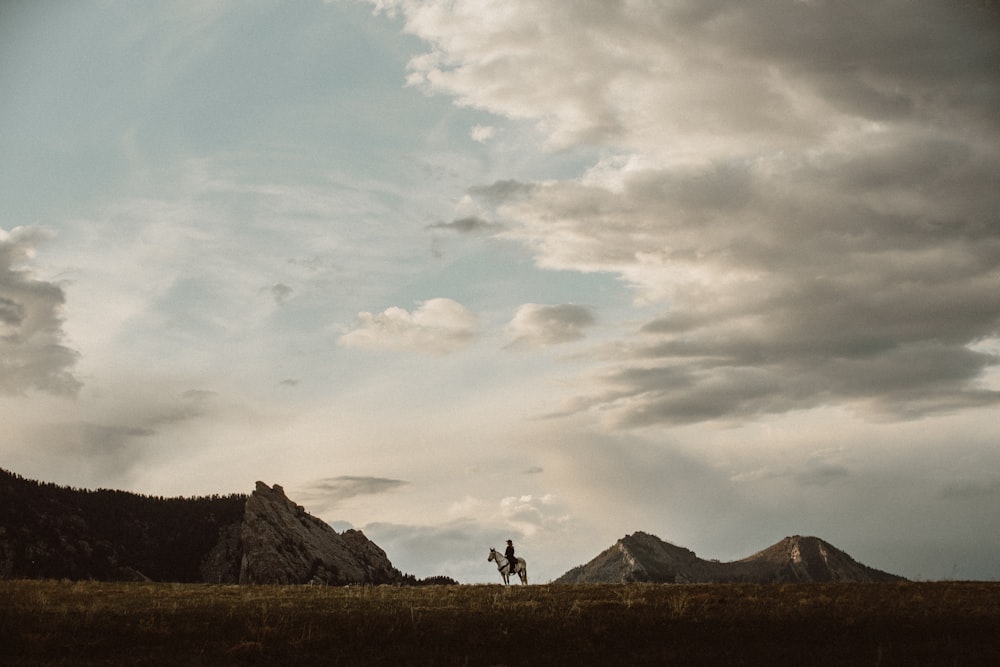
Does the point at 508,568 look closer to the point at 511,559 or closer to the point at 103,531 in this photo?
the point at 511,559

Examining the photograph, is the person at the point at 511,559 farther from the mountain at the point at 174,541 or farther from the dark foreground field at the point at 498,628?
the mountain at the point at 174,541

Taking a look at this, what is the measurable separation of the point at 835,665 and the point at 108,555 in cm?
10051

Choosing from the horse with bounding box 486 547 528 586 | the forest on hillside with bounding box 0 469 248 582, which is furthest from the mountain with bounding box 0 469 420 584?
the horse with bounding box 486 547 528 586

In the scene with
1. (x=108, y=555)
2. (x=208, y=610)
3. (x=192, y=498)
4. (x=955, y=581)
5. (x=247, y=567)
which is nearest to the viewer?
(x=208, y=610)

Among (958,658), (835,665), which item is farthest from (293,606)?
(958,658)

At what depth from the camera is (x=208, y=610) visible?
32.7 meters

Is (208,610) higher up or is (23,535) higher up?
(23,535)

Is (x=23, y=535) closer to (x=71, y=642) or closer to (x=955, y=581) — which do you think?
(x=71, y=642)

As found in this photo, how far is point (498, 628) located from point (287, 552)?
2973 inches

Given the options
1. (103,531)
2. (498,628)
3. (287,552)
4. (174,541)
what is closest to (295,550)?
(287,552)

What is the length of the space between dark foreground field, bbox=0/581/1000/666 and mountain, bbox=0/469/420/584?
205 ft

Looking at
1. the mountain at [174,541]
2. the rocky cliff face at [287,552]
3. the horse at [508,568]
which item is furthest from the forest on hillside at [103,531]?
the horse at [508,568]

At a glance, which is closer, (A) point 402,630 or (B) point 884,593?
(A) point 402,630

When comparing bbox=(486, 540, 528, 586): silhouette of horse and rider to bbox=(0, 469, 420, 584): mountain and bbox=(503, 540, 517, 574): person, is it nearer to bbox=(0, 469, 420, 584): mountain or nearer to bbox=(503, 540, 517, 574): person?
bbox=(503, 540, 517, 574): person
